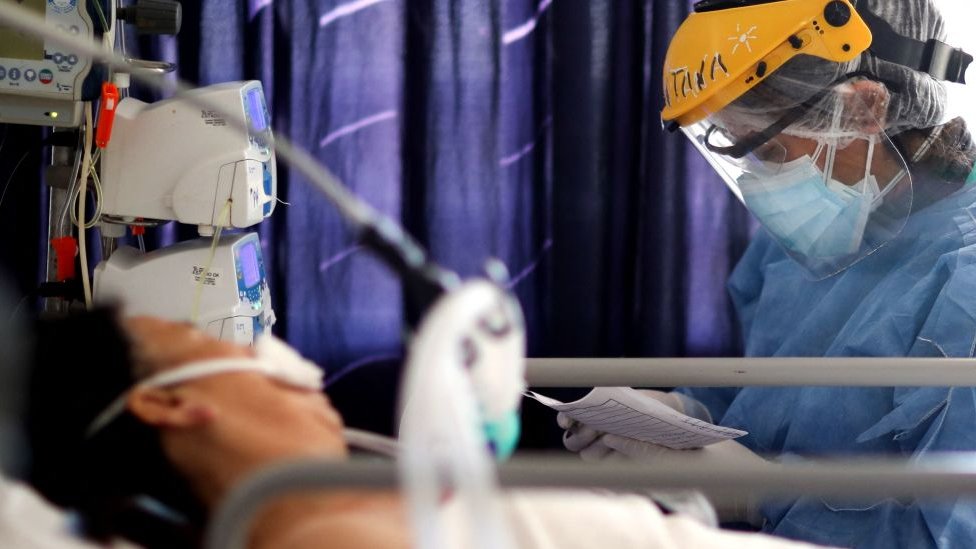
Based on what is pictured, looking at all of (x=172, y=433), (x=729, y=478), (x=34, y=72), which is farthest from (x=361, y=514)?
(x=34, y=72)

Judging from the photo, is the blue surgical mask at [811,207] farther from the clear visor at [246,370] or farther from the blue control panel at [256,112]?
the clear visor at [246,370]

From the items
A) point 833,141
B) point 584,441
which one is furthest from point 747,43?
point 584,441

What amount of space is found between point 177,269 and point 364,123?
2.65 ft

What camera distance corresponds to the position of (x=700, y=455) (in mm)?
1680

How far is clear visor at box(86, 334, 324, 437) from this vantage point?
2.88 feet

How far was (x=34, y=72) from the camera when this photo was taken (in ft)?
6.19

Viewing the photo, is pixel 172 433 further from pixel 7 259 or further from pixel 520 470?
pixel 7 259

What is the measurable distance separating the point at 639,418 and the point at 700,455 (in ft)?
0.78

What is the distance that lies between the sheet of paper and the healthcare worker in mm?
73

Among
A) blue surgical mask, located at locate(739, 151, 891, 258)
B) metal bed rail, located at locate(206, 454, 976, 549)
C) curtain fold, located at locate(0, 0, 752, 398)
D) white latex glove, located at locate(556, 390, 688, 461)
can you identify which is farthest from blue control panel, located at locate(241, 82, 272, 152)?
metal bed rail, located at locate(206, 454, 976, 549)

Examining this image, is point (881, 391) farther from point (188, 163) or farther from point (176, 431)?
point (188, 163)

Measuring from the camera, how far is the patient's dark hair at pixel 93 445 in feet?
2.84

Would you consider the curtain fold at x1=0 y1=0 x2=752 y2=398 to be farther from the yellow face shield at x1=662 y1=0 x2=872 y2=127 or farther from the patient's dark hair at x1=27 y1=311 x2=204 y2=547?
the patient's dark hair at x1=27 y1=311 x2=204 y2=547

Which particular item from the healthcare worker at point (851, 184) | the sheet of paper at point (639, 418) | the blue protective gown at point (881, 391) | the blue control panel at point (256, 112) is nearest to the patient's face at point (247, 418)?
the sheet of paper at point (639, 418)
